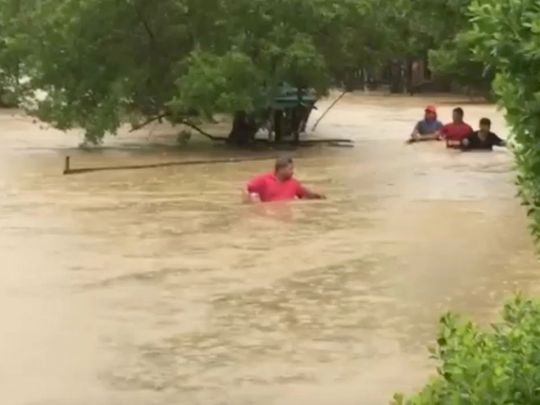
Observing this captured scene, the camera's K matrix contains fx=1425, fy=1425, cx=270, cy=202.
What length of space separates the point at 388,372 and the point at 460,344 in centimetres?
437

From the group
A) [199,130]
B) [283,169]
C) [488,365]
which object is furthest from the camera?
[199,130]

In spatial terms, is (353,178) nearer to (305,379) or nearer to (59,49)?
(59,49)

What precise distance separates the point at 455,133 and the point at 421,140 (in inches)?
53.7

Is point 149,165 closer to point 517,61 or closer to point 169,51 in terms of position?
point 169,51

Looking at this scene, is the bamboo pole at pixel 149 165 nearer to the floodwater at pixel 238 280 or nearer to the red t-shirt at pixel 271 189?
the floodwater at pixel 238 280

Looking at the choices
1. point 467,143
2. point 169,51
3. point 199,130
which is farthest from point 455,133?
point 169,51

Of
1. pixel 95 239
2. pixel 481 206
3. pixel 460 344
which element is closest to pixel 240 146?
pixel 481 206

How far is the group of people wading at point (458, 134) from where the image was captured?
25938 mm

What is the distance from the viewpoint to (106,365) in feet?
28.2

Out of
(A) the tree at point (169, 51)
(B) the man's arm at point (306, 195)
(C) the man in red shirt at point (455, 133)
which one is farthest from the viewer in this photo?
(C) the man in red shirt at point (455, 133)

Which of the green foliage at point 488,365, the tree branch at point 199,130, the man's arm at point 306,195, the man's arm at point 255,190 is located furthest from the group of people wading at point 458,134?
the green foliage at point 488,365

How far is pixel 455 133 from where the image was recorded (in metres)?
26.8

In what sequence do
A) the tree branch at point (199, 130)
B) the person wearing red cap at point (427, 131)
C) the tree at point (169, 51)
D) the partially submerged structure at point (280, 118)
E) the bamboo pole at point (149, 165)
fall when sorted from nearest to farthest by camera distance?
the bamboo pole at point (149, 165)
the tree at point (169, 51)
the tree branch at point (199, 130)
the partially submerged structure at point (280, 118)
the person wearing red cap at point (427, 131)

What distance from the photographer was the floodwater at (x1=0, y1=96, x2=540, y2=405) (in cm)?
826
